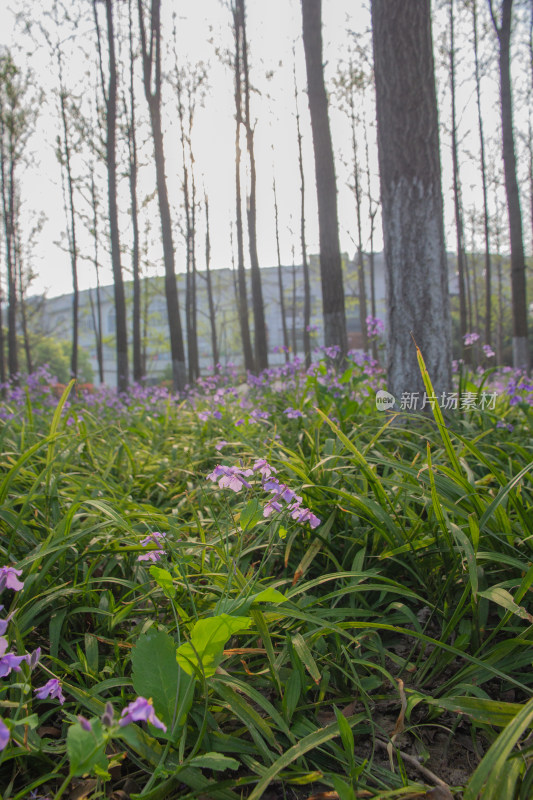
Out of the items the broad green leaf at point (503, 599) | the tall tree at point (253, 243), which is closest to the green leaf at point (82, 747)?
the broad green leaf at point (503, 599)

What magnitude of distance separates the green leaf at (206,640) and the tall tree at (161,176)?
7.71 m

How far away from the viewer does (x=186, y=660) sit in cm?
101

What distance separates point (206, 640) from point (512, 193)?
394 inches

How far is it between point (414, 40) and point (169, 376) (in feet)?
102

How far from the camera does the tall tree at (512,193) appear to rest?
871 cm

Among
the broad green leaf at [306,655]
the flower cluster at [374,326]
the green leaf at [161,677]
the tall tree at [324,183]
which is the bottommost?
the broad green leaf at [306,655]

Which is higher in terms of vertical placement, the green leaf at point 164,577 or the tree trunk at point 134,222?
the tree trunk at point 134,222

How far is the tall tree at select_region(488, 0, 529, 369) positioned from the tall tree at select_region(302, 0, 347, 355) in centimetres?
445

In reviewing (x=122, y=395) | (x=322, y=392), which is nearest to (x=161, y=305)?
(x=122, y=395)

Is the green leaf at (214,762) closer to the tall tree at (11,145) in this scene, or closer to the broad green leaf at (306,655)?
the broad green leaf at (306,655)

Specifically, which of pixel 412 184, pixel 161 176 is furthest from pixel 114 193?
pixel 412 184

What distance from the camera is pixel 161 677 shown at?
3.26ft

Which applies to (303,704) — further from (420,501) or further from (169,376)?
(169,376)

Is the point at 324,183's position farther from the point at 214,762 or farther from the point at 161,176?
the point at 214,762
